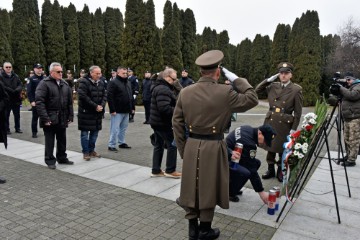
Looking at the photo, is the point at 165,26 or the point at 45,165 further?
the point at 165,26

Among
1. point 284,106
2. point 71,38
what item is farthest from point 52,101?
point 71,38

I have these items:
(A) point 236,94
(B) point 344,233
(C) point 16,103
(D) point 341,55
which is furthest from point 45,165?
(D) point 341,55

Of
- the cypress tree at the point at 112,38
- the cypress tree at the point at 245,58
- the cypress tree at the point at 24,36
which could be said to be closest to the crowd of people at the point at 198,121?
the cypress tree at the point at 24,36

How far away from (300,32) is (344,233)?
65.7ft

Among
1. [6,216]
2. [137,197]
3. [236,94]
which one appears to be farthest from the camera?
[137,197]

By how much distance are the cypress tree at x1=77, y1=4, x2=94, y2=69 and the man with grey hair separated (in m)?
22.1

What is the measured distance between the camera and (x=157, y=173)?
5.71 m

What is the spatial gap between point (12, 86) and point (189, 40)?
1715 cm

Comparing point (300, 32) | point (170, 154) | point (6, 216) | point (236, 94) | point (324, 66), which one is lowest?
point (6, 216)

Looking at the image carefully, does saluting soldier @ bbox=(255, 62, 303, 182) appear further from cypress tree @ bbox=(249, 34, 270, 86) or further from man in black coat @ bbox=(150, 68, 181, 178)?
cypress tree @ bbox=(249, 34, 270, 86)

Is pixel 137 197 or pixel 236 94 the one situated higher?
pixel 236 94

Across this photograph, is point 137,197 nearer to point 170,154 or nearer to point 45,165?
point 170,154

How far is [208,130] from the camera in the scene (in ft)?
10.7

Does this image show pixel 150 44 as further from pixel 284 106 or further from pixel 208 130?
pixel 208 130
